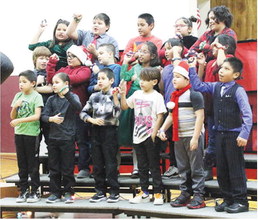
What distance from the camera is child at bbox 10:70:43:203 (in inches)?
175

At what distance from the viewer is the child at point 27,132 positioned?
4.44m

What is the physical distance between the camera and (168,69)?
4.41m

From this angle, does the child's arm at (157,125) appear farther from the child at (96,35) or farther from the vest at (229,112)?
the child at (96,35)

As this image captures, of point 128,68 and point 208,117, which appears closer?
point 208,117

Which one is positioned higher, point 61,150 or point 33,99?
point 33,99

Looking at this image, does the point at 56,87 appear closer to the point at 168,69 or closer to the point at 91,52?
the point at 91,52

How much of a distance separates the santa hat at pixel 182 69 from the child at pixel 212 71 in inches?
11.6

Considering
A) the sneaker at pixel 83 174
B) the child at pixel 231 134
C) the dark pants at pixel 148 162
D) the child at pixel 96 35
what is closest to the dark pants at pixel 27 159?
the sneaker at pixel 83 174

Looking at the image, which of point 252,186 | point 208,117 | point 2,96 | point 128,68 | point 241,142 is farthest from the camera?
point 2,96

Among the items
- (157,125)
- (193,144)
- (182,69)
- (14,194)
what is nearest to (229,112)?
(193,144)

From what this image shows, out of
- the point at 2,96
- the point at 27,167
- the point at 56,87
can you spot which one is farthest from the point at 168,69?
the point at 2,96

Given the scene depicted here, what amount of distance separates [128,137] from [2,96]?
220 inches

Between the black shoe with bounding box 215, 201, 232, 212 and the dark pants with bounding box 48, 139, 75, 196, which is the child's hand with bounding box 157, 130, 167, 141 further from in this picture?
the dark pants with bounding box 48, 139, 75, 196

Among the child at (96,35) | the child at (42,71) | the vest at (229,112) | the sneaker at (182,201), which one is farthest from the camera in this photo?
the child at (96,35)
